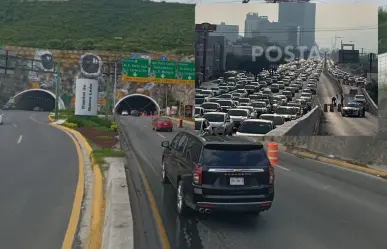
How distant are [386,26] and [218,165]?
19.5m

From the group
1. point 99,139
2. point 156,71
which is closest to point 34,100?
point 156,71

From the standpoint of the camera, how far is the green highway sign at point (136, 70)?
4156 cm

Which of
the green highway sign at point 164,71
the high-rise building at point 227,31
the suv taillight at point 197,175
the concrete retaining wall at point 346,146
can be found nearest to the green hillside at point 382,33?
the concrete retaining wall at point 346,146

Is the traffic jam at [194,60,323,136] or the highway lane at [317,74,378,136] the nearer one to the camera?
the highway lane at [317,74,378,136]

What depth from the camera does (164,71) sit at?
42.2m

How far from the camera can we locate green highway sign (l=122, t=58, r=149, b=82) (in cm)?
4156

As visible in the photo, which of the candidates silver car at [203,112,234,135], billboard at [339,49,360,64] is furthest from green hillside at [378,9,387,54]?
silver car at [203,112,234,135]

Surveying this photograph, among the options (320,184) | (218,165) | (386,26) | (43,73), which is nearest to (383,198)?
(320,184)

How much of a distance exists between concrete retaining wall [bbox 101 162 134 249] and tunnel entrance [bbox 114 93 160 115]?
61.2 metres

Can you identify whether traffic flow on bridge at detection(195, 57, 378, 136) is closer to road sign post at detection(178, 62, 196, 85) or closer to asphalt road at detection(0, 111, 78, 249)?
asphalt road at detection(0, 111, 78, 249)

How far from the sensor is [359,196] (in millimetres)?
12133

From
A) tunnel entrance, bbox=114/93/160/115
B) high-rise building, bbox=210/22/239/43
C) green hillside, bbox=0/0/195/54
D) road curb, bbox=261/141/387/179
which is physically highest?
green hillside, bbox=0/0/195/54

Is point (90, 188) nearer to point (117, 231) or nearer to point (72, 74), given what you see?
point (117, 231)

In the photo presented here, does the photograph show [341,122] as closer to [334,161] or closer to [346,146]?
[346,146]
